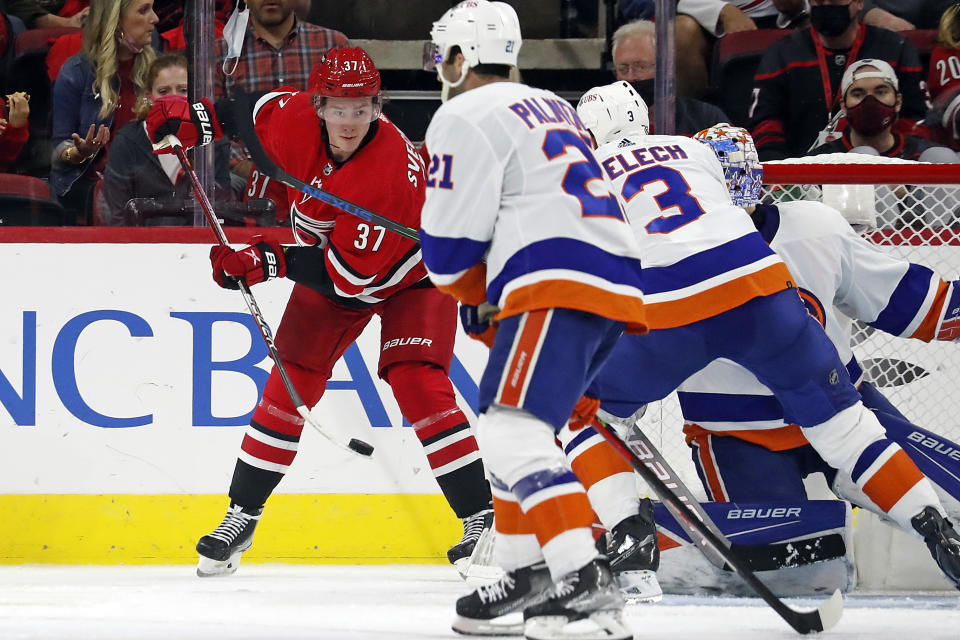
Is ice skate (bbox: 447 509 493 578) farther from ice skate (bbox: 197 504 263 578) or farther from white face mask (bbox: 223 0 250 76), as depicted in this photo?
white face mask (bbox: 223 0 250 76)

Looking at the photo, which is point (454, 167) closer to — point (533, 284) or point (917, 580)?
point (533, 284)

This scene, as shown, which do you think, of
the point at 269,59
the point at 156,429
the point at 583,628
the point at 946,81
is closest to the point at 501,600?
the point at 583,628

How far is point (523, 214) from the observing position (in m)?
2.18

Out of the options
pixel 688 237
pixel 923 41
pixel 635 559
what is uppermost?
pixel 923 41

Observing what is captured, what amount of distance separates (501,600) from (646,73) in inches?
78.7

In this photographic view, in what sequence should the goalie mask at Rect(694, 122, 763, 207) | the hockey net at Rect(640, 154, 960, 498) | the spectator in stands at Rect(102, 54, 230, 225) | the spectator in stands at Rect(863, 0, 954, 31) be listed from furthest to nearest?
the spectator in stands at Rect(863, 0, 954, 31)
the spectator in stands at Rect(102, 54, 230, 225)
the hockey net at Rect(640, 154, 960, 498)
the goalie mask at Rect(694, 122, 763, 207)

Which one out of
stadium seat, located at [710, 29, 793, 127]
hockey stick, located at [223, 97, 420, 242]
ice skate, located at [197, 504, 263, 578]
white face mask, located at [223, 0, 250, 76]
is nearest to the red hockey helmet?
hockey stick, located at [223, 97, 420, 242]

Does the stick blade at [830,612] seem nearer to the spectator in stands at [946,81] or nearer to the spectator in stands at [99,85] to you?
the spectator in stands at [946,81]

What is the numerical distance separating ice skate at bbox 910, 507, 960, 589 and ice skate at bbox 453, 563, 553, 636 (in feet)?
2.56

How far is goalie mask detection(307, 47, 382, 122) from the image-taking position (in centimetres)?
326

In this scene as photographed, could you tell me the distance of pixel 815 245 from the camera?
113 inches

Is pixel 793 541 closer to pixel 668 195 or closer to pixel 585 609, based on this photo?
pixel 668 195

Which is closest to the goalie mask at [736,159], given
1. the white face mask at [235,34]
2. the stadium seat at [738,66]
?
the stadium seat at [738,66]

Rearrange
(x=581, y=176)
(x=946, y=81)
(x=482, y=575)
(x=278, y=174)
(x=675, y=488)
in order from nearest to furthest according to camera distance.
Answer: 1. (x=581, y=176)
2. (x=675, y=488)
3. (x=482, y=575)
4. (x=278, y=174)
5. (x=946, y=81)
